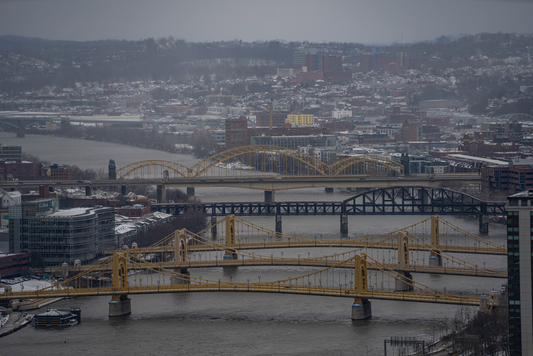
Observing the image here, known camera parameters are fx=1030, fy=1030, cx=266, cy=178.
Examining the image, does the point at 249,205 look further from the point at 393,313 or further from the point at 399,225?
the point at 393,313

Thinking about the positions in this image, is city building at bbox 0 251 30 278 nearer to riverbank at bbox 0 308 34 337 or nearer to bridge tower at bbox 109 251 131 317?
riverbank at bbox 0 308 34 337

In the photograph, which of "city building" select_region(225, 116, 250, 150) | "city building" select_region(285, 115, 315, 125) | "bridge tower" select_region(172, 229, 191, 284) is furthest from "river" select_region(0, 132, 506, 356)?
"city building" select_region(285, 115, 315, 125)

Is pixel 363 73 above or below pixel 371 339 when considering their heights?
above

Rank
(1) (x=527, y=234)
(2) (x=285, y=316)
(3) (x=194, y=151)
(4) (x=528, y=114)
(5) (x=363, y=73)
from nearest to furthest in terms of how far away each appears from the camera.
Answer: (1) (x=527, y=234) < (2) (x=285, y=316) < (3) (x=194, y=151) < (4) (x=528, y=114) < (5) (x=363, y=73)

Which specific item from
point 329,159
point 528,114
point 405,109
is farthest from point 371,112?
point 329,159

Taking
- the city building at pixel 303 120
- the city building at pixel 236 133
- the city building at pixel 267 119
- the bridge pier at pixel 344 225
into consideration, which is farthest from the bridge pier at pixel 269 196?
the city building at pixel 303 120

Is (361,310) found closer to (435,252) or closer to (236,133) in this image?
(435,252)
